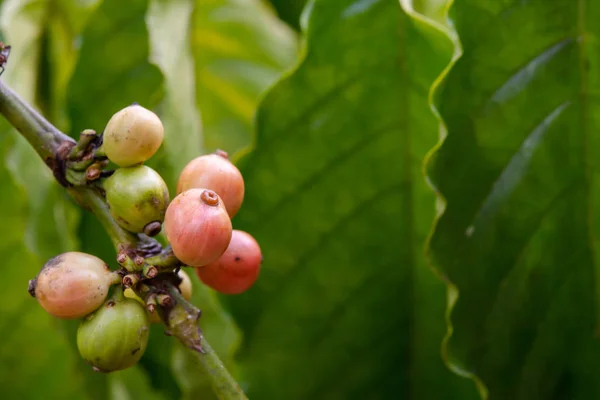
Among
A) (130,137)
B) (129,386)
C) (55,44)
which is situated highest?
(130,137)

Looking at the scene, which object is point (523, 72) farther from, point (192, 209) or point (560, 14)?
point (192, 209)

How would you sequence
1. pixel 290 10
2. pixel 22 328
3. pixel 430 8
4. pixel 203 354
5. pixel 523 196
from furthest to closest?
1. pixel 290 10
2. pixel 430 8
3. pixel 22 328
4. pixel 523 196
5. pixel 203 354

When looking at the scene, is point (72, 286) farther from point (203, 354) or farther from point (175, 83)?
point (175, 83)

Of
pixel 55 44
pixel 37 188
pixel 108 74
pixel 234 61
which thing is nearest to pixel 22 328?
pixel 37 188

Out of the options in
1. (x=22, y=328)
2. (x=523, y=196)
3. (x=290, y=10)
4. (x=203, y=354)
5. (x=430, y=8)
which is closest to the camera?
(x=203, y=354)

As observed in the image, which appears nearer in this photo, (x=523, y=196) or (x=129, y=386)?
(x=523, y=196)

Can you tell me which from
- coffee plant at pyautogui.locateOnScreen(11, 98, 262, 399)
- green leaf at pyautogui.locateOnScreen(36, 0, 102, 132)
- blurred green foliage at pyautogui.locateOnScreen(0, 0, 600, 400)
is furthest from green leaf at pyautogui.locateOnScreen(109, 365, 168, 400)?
coffee plant at pyautogui.locateOnScreen(11, 98, 262, 399)

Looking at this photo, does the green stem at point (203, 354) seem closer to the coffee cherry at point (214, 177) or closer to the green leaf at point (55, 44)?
the coffee cherry at point (214, 177)
